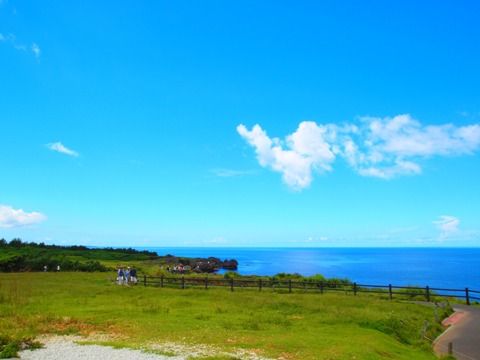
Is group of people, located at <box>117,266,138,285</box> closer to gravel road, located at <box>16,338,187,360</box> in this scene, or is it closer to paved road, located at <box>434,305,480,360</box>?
gravel road, located at <box>16,338,187,360</box>

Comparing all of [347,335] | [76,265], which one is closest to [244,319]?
[347,335]

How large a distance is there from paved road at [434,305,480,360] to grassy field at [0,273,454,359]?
0.73 metres

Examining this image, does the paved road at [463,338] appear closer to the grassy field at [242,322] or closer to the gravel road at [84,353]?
the grassy field at [242,322]

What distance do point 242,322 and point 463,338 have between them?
1024 centimetres

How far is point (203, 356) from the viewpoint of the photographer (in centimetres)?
1365

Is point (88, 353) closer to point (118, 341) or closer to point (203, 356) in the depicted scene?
point (118, 341)

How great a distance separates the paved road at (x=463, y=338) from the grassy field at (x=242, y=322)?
0.73 metres

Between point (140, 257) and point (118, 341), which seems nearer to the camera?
point (118, 341)

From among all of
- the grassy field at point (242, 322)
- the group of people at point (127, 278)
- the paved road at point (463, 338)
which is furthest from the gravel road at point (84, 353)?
the group of people at point (127, 278)

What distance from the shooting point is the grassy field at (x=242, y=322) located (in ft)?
52.4

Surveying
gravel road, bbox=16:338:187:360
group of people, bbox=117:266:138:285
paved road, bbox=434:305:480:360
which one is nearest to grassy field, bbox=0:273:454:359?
paved road, bbox=434:305:480:360

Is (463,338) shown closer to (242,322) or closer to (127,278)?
(242,322)

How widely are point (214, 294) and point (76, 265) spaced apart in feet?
113

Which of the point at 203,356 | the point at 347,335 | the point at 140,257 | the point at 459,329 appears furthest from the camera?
the point at 140,257
